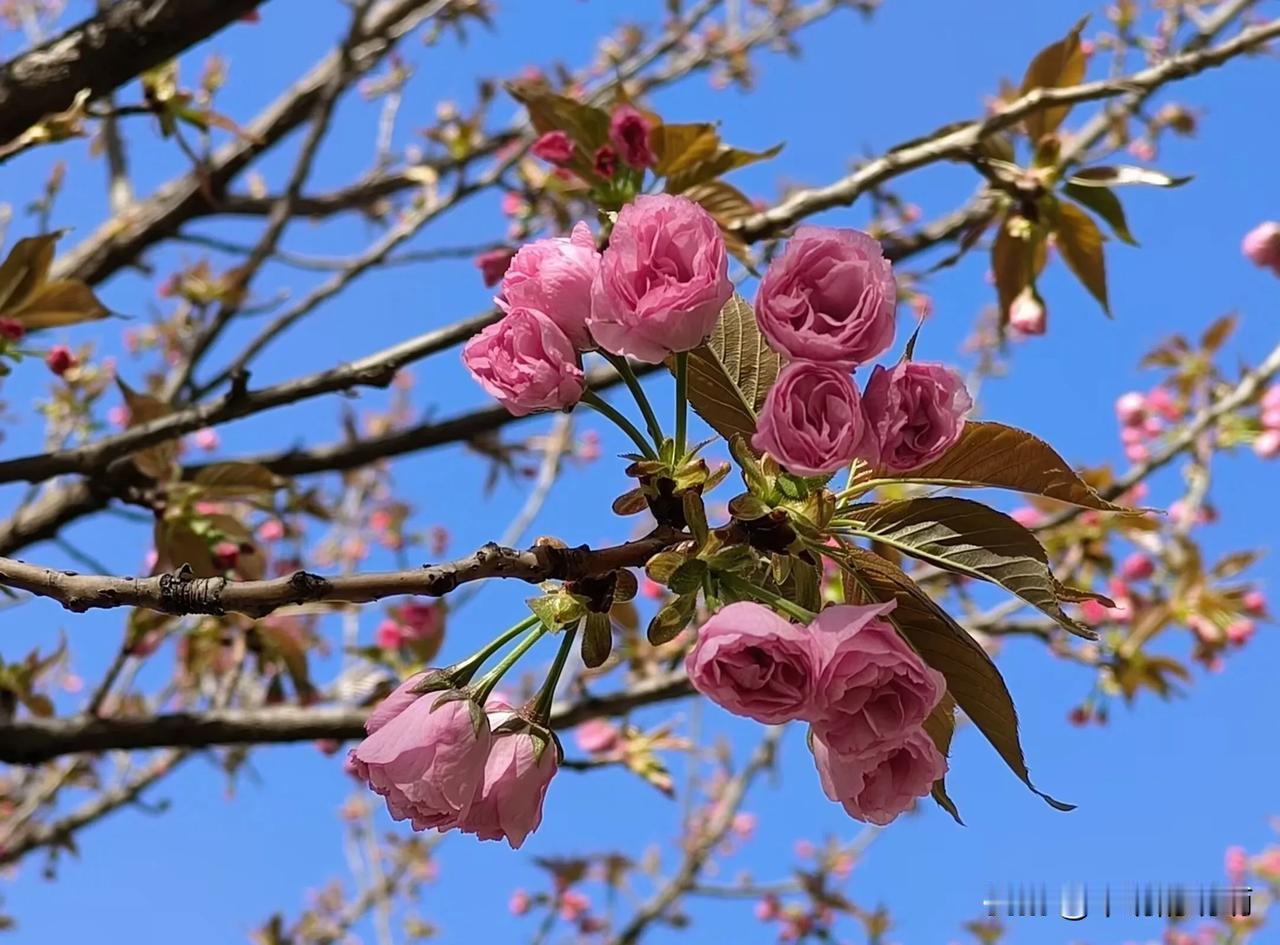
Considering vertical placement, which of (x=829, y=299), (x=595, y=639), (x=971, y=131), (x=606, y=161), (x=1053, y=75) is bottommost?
Result: (x=595, y=639)

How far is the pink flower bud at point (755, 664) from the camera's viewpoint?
77 cm

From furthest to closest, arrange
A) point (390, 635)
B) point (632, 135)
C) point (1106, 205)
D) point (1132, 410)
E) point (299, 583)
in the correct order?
point (1132, 410)
point (390, 635)
point (1106, 205)
point (632, 135)
point (299, 583)

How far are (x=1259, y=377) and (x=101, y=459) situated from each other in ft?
9.54

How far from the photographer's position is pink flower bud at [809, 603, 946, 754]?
0.77m

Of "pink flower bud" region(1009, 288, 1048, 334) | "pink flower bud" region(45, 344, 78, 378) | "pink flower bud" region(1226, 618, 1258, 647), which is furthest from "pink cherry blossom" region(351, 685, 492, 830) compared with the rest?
"pink flower bud" region(1226, 618, 1258, 647)

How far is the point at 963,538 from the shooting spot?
2.91 feet

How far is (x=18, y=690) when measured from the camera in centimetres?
216

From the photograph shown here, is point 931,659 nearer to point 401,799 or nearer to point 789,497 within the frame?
point 789,497

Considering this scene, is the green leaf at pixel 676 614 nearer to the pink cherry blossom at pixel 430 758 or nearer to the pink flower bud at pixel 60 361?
the pink cherry blossom at pixel 430 758

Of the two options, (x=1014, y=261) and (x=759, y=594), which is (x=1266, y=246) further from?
(x=759, y=594)

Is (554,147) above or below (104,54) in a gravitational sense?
below

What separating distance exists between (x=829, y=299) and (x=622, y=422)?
0.21 m

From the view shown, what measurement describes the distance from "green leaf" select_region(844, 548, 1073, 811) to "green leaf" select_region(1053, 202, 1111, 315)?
118cm

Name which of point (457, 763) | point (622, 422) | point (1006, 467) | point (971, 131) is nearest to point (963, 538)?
point (1006, 467)
